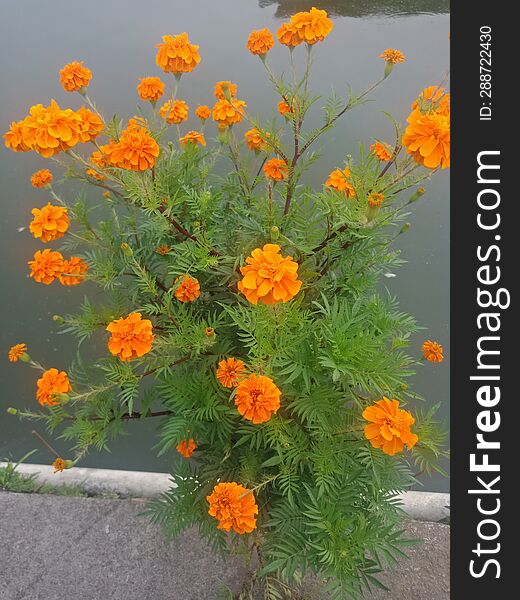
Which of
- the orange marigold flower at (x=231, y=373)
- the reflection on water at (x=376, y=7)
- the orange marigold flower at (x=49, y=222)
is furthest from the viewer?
the reflection on water at (x=376, y=7)

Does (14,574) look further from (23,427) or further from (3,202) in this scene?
Answer: (3,202)

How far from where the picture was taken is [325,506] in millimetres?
1042

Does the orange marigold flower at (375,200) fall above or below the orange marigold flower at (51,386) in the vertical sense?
above

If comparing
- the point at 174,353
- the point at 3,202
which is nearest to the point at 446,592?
the point at 174,353

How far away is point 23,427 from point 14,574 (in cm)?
73

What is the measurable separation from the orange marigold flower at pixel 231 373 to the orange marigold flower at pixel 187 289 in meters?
0.18

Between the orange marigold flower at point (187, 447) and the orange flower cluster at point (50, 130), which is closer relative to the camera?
the orange flower cluster at point (50, 130)

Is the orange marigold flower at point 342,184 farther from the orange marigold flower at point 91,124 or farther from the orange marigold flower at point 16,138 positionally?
the orange marigold flower at point 16,138

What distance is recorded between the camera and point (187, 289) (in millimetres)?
1092

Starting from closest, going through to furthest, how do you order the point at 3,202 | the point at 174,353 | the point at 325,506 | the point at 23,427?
the point at 325,506 < the point at 174,353 < the point at 23,427 < the point at 3,202

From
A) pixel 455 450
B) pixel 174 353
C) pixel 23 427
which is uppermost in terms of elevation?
pixel 174 353

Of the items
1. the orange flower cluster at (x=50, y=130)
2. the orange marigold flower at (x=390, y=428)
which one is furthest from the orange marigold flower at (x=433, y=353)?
the orange flower cluster at (x=50, y=130)

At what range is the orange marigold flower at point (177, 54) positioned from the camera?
1071 millimetres

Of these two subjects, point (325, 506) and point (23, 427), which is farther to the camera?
point (23, 427)
